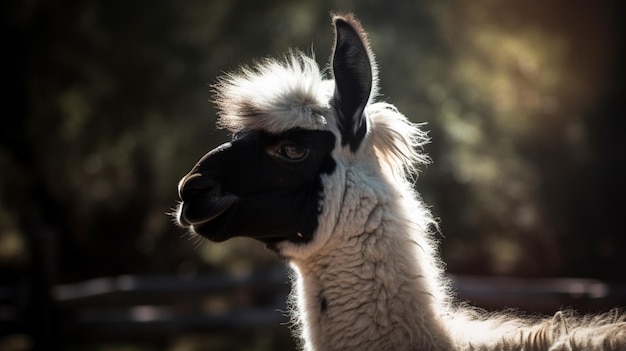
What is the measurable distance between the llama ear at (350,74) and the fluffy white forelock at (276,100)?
9 centimetres

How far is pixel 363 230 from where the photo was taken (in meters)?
3.07

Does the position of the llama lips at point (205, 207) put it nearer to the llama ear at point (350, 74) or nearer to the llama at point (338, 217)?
the llama at point (338, 217)

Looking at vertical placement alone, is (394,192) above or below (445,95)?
below

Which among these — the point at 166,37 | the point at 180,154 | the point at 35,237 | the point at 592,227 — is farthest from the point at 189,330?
the point at 592,227

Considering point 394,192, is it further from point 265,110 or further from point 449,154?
point 449,154

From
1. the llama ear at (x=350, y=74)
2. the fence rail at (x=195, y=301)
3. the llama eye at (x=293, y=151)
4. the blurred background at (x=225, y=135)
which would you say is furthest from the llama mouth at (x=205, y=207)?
the blurred background at (x=225, y=135)

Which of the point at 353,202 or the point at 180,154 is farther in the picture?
the point at 180,154

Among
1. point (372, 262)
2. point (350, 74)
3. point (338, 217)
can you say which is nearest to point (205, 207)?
point (338, 217)

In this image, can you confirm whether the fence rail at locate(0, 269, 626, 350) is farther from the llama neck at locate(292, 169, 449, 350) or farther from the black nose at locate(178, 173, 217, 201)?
the black nose at locate(178, 173, 217, 201)

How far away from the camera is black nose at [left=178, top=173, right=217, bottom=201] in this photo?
116 inches

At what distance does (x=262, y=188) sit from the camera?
311 cm

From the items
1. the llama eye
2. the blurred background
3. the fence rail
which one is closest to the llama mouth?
the llama eye

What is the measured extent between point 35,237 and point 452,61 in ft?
26.9

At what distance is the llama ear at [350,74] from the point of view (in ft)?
10.3
